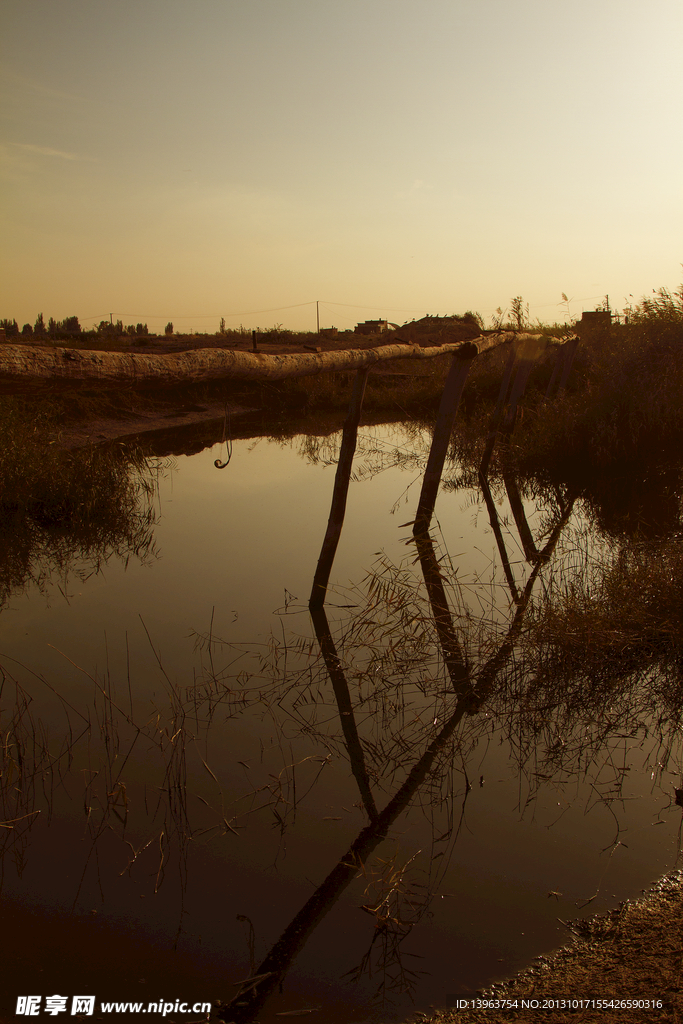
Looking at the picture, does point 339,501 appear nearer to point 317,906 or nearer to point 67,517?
point 67,517

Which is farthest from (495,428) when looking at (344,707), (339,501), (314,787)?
(314,787)

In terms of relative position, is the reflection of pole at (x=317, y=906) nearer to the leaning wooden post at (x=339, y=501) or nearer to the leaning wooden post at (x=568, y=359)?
the leaning wooden post at (x=339, y=501)

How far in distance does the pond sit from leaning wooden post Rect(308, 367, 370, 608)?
0.18 meters

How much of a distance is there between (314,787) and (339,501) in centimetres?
265

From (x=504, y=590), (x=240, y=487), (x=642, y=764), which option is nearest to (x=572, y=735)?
(x=642, y=764)

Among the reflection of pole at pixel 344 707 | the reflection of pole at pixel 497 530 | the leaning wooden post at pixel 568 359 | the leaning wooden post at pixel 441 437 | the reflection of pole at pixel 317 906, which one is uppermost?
the leaning wooden post at pixel 568 359

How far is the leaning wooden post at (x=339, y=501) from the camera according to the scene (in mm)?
4780

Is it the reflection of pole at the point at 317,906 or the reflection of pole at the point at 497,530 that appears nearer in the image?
the reflection of pole at the point at 317,906

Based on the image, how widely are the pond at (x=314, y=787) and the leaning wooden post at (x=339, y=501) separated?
0.18m

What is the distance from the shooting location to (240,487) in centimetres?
857

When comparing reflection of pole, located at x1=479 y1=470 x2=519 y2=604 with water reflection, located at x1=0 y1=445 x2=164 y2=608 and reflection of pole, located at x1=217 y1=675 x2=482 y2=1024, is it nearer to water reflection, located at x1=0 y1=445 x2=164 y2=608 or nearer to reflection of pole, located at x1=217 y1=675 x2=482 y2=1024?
reflection of pole, located at x1=217 y1=675 x2=482 y2=1024

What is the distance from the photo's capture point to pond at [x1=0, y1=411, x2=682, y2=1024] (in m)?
1.82

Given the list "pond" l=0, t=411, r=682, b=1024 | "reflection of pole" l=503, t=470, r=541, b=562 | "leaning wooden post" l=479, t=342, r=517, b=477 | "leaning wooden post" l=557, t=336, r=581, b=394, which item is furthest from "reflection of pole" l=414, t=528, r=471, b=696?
"leaning wooden post" l=557, t=336, r=581, b=394

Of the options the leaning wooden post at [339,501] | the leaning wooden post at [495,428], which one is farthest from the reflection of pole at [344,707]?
the leaning wooden post at [495,428]
